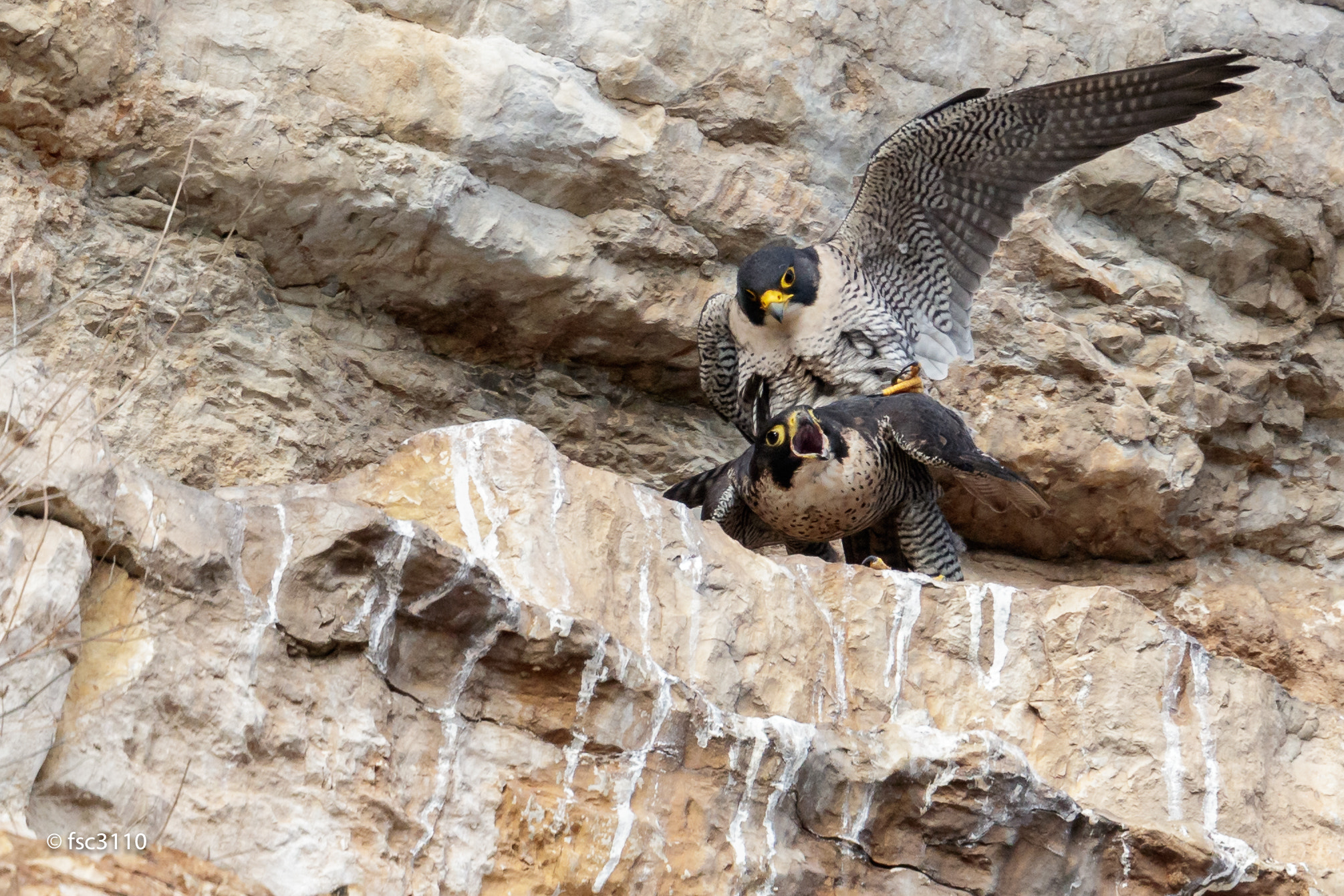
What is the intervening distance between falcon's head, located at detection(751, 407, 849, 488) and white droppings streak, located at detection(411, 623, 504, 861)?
65.9 inches

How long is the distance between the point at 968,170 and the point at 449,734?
325 centimetres

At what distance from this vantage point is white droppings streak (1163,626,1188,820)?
385 centimetres

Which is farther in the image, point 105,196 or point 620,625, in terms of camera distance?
point 105,196

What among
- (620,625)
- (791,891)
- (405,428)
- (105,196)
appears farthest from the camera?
(405,428)

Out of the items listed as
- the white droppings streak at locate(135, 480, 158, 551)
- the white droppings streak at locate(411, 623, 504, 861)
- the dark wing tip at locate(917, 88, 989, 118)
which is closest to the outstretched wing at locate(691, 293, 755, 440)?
the dark wing tip at locate(917, 88, 989, 118)

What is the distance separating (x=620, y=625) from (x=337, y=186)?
1892 mm

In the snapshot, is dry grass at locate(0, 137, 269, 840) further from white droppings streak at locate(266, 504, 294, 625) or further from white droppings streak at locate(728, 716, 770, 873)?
white droppings streak at locate(728, 716, 770, 873)

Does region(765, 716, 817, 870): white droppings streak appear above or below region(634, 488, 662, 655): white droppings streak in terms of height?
above

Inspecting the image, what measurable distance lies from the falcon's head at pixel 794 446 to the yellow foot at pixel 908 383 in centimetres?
50

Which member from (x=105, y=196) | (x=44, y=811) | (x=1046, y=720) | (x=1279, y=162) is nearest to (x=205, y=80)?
(x=105, y=196)

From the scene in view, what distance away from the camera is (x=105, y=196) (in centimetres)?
456

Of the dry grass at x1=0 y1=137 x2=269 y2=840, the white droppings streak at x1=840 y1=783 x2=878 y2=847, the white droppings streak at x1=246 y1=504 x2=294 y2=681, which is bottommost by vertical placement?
the white droppings streak at x1=840 y1=783 x2=878 y2=847

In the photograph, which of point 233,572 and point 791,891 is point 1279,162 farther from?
point 233,572

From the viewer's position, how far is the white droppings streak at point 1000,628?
4074mm
